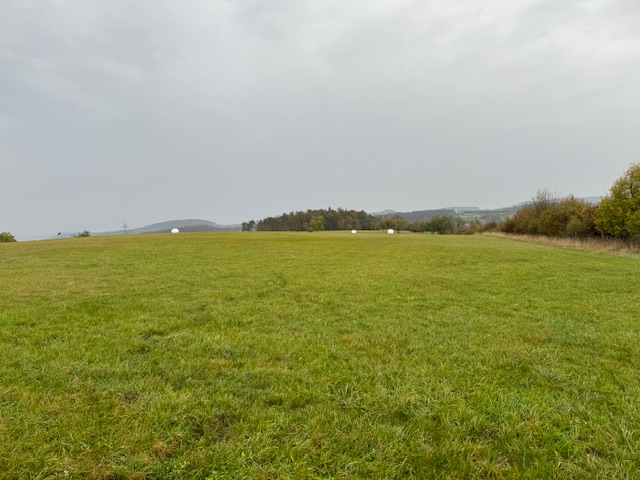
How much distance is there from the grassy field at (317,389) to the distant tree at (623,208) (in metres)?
33.5

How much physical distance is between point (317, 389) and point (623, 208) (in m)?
46.0

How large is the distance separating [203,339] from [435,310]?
632 cm

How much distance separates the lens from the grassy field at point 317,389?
10.3ft

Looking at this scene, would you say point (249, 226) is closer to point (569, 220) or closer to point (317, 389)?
point (569, 220)

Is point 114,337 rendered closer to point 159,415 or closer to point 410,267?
point 159,415

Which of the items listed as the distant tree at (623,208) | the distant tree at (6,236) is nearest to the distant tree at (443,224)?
the distant tree at (623,208)

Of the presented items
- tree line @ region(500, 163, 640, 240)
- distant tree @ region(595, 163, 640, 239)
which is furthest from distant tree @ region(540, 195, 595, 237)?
distant tree @ region(595, 163, 640, 239)

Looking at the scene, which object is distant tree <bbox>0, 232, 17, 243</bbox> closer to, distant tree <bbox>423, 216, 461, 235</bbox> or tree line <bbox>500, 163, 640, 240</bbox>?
tree line <bbox>500, 163, 640, 240</bbox>

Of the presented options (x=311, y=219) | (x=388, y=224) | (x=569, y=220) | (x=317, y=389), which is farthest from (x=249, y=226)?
(x=317, y=389)

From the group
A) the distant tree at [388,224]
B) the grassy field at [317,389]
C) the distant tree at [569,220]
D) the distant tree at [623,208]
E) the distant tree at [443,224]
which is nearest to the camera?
the grassy field at [317,389]

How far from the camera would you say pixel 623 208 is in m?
35.1

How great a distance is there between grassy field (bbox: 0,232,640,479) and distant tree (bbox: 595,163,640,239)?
110 ft

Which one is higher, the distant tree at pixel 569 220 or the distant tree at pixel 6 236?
the distant tree at pixel 6 236

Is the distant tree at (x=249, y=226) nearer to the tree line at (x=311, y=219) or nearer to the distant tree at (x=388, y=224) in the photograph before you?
the tree line at (x=311, y=219)
